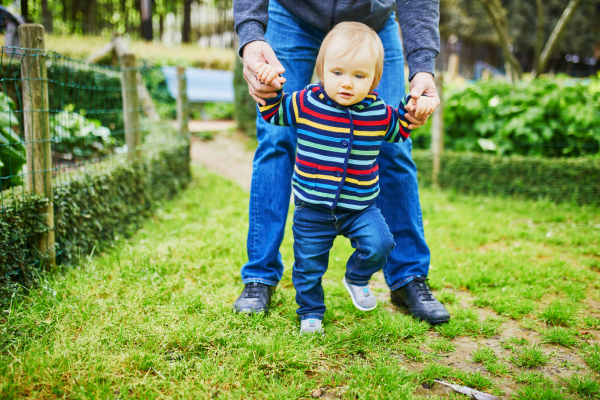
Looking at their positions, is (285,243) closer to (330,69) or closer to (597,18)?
(330,69)

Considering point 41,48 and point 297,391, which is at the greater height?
point 41,48

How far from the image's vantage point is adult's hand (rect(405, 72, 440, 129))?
62.7 inches

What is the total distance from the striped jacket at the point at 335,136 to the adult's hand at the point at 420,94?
4cm

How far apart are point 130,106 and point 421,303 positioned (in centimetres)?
306

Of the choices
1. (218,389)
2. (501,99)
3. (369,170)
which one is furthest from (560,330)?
(501,99)

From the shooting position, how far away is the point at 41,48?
92.3 inches

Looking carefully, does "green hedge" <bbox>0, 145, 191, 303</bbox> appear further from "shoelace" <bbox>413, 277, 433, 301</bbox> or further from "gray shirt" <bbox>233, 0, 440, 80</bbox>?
"shoelace" <bbox>413, 277, 433, 301</bbox>

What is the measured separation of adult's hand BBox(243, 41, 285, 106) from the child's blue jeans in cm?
46

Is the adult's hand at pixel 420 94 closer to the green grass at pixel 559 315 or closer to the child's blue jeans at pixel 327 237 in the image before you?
the child's blue jeans at pixel 327 237

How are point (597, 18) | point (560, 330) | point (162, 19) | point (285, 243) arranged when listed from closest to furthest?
point (560, 330)
point (285, 243)
point (597, 18)
point (162, 19)

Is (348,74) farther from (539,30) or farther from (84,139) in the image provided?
(539,30)

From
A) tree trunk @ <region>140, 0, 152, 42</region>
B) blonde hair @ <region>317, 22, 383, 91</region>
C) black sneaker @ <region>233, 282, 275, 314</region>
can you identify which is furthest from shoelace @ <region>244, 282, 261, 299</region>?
tree trunk @ <region>140, 0, 152, 42</region>

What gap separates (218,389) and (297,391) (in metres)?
0.27

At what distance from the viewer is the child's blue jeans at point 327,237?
5.68ft
